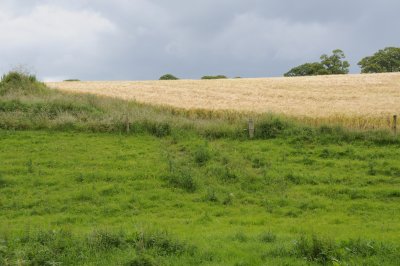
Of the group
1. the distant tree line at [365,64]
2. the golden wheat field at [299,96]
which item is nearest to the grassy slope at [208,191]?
the golden wheat field at [299,96]

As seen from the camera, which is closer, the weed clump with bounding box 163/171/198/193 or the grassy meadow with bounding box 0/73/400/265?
the grassy meadow with bounding box 0/73/400/265

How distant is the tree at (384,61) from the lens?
91.1 meters

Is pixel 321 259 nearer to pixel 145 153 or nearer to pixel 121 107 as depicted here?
pixel 145 153

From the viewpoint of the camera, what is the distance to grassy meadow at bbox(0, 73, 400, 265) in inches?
452

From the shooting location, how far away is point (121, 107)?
1449 inches

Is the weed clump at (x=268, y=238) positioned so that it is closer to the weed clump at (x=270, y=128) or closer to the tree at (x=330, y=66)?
the weed clump at (x=270, y=128)

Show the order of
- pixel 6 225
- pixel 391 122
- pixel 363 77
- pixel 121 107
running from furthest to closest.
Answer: pixel 363 77 < pixel 121 107 < pixel 391 122 < pixel 6 225

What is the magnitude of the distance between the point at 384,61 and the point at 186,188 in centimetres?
8230

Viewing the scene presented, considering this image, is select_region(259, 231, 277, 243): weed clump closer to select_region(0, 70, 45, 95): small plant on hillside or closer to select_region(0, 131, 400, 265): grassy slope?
select_region(0, 131, 400, 265): grassy slope

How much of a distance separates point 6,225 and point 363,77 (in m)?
52.1

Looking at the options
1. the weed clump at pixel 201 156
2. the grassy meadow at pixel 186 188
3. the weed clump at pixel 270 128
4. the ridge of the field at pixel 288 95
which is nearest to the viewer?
the grassy meadow at pixel 186 188

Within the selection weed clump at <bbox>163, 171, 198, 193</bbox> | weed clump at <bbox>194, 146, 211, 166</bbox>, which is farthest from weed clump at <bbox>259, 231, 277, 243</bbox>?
weed clump at <bbox>194, 146, 211, 166</bbox>

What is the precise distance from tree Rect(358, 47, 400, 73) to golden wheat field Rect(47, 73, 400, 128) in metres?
34.2

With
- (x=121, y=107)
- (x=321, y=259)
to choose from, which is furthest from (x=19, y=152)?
(x=321, y=259)
